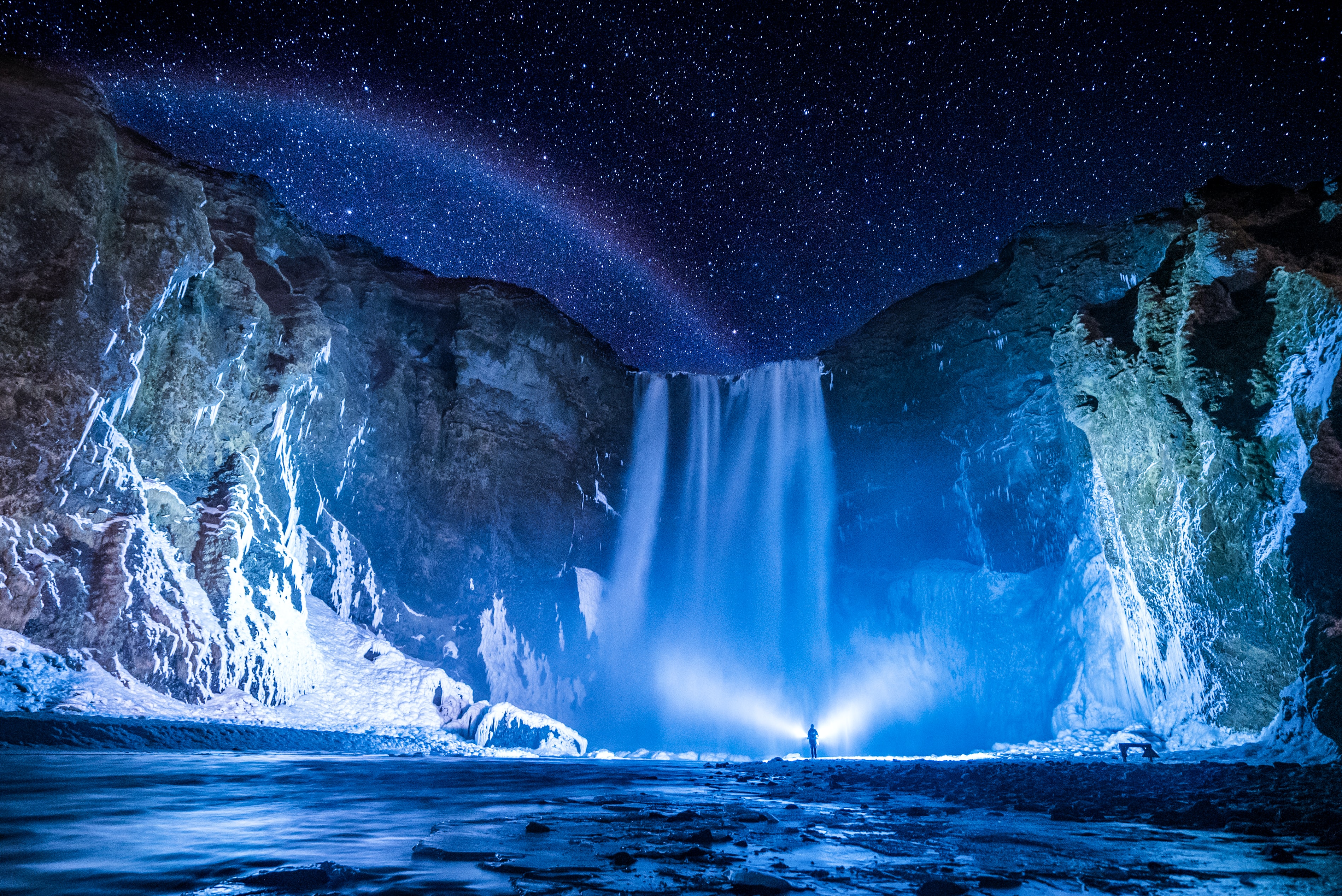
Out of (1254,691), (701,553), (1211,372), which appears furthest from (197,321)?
(1254,691)

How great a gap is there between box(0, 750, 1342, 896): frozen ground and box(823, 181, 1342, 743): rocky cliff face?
5.59 metres

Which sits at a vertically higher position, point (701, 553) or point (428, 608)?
point (701, 553)

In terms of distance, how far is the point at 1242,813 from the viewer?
5.82 metres

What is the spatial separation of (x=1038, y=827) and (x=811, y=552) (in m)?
28.4

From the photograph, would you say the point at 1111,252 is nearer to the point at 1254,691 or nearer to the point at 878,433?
the point at 878,433

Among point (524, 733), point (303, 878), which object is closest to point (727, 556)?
point (524, 733)

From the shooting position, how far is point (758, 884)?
126 inches

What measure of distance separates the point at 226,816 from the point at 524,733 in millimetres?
20332

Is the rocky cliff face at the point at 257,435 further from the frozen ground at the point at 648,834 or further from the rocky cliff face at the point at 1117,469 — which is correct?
the rocky cliff face at the point at 1117,469

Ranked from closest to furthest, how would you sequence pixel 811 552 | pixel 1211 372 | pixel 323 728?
1. pixel 1211 372
2. pixel 323 728
3. pixel 811 552

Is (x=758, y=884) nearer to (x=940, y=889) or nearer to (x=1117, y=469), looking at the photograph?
(x=940, y=889)

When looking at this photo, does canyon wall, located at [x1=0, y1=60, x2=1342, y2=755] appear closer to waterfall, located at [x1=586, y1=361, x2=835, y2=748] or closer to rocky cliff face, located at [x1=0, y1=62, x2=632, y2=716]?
rocky cliff face, located at [x1=0, y1=62, x2=632, y2=716]

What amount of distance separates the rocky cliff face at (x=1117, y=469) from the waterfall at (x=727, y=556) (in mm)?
2553

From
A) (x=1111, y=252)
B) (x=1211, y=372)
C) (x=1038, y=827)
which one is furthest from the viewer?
(x=1111, y=252)
